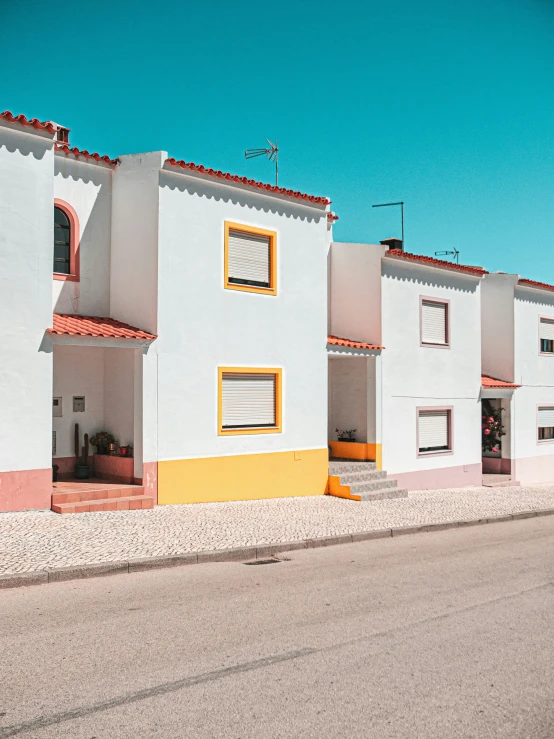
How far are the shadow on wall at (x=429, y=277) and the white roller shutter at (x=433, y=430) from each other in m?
3.56

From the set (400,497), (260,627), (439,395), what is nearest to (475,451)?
(439,395)

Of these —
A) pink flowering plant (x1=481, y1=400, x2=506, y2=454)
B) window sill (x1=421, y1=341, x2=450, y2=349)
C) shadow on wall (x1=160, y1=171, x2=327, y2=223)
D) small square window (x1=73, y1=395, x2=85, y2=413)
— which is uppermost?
shadow on wall (x1=160, y1=171, x2=327, y2=223)

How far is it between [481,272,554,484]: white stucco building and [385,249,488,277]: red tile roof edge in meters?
3.19

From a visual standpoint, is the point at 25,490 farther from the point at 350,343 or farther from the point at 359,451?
the point at 359,451

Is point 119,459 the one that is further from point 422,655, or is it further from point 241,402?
point 422,655

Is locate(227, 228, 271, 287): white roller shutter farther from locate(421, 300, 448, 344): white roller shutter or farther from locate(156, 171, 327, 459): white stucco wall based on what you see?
locate(421, 300, 448, 344): white roller shutter

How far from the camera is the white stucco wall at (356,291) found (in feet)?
58.2

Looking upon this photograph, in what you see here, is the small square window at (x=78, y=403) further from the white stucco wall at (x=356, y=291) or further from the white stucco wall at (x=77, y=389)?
the white stucco wall at (x=356, y=291)

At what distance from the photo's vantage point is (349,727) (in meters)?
4.38

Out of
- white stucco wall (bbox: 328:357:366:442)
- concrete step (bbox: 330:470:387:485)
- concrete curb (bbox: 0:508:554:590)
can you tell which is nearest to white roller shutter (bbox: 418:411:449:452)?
white stucco wall (bbox: 328:357:366:442)

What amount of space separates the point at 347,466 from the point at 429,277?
5863 mm

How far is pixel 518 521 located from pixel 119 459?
842cm

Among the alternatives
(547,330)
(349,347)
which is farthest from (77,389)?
(547,330)

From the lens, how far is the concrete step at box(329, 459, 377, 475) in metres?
16.6
